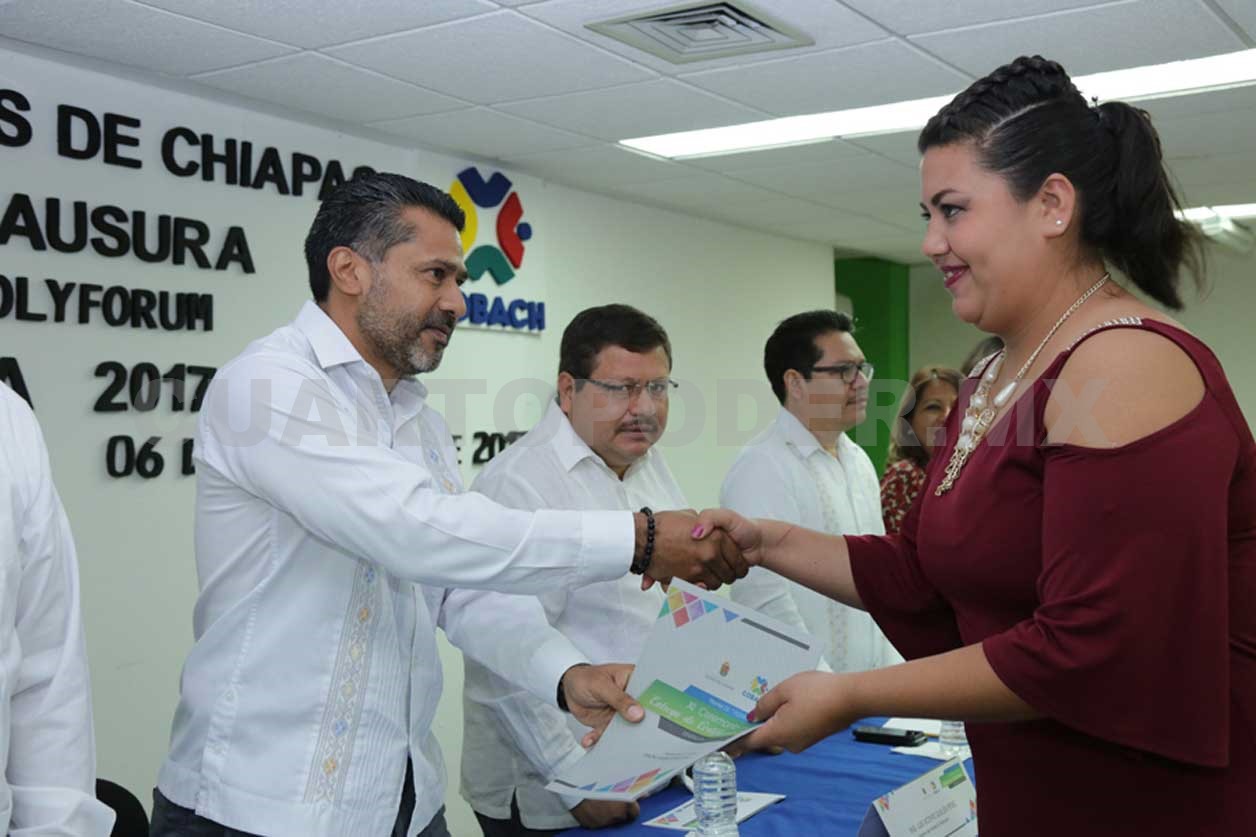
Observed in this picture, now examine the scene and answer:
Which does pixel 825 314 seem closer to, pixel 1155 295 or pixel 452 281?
pixel 452 281

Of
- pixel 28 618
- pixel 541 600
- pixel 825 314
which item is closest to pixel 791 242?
pixel 825 314

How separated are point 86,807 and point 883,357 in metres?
8.85

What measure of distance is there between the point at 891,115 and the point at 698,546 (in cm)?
339

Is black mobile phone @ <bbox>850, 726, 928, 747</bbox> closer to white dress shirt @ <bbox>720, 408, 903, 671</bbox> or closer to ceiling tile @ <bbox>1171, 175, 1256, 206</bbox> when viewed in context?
white dress shirt @ <bbox>720, 408, 903, 671</bbox>

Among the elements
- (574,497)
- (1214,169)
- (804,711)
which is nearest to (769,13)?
(574,497)

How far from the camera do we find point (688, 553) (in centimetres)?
213

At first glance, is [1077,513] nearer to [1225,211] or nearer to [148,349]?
[148,349]

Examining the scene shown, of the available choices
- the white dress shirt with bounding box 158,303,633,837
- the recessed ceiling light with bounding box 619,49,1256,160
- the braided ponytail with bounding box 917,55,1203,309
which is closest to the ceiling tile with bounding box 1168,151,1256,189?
the recessed ceiling light with bounding box 619,49,1256,160

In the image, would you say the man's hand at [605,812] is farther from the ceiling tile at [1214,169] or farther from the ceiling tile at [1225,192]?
the ceiling tile at [1225,192]

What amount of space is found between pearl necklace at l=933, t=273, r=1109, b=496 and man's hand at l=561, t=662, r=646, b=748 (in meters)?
0.70

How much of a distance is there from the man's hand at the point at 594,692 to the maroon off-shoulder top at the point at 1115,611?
690mm

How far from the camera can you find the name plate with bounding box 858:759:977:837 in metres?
1.81

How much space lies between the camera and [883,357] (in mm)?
9773

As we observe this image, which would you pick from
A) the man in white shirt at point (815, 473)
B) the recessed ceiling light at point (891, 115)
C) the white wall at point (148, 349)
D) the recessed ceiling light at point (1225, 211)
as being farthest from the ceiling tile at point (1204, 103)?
the white wall at point (148, 349)
